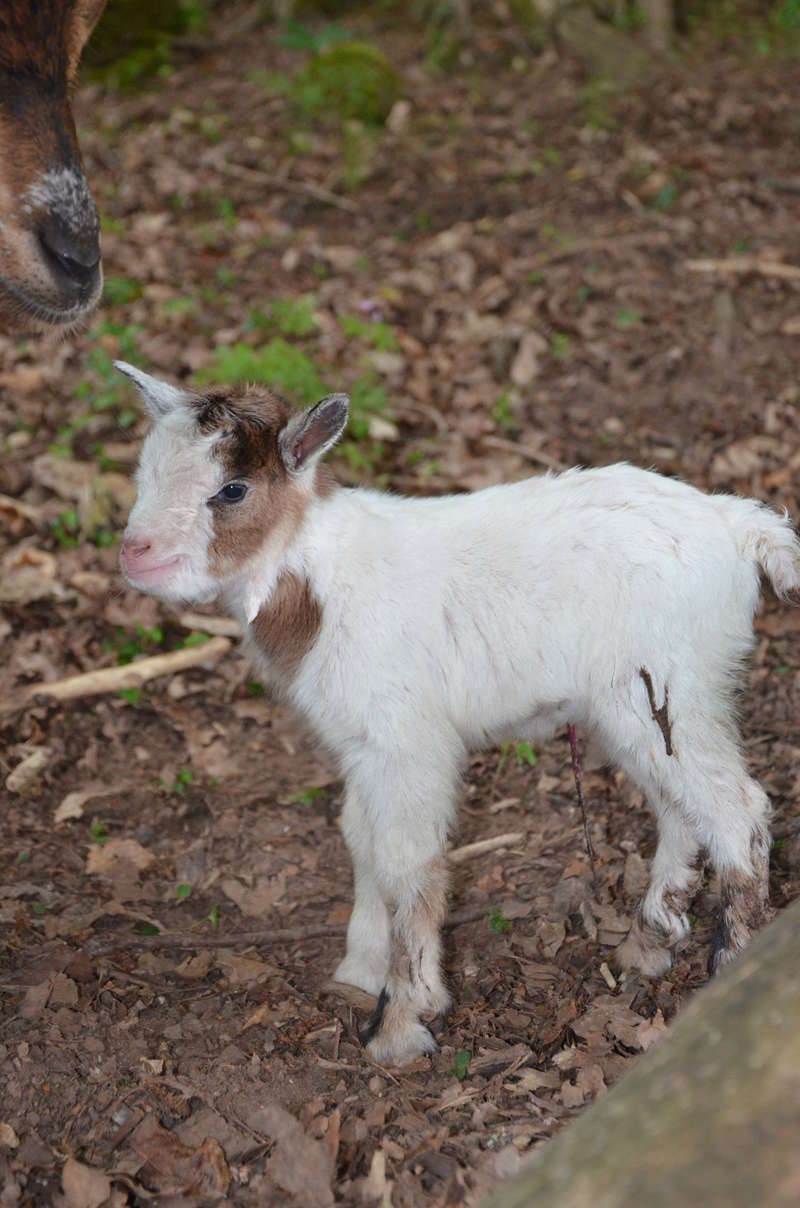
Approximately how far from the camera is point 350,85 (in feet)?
38.1

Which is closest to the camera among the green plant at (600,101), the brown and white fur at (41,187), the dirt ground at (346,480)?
the dirt ground at (346,480)

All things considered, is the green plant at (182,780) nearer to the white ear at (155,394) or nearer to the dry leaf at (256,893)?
the dry leaf at (256,893)

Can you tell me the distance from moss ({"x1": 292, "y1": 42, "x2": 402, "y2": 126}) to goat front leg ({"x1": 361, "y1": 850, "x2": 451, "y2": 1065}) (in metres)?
9.04

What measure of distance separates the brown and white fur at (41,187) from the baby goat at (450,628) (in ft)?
2.46

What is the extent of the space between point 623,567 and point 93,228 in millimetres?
2543

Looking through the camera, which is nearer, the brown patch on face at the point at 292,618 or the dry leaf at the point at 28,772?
the brown patch on face at the point at 292,618

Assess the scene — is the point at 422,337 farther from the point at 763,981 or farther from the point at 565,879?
the point at 763,981

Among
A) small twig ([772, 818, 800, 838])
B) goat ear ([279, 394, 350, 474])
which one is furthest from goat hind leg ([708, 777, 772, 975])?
goat ear ([279, 394, 350, 474])

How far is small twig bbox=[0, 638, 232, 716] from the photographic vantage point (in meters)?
5.96

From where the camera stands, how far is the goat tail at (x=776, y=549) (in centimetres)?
408

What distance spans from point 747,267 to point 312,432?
5.32 m

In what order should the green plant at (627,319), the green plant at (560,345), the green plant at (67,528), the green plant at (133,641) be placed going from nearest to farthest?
the green plant at (133,641), the green plant at (67,528), the green plant at (560,345), the green plant at (627,319)

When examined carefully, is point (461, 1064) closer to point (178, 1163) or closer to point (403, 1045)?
point (403, 1045)

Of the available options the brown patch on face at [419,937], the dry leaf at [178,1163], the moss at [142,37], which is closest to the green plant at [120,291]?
the moss at [142,37]
